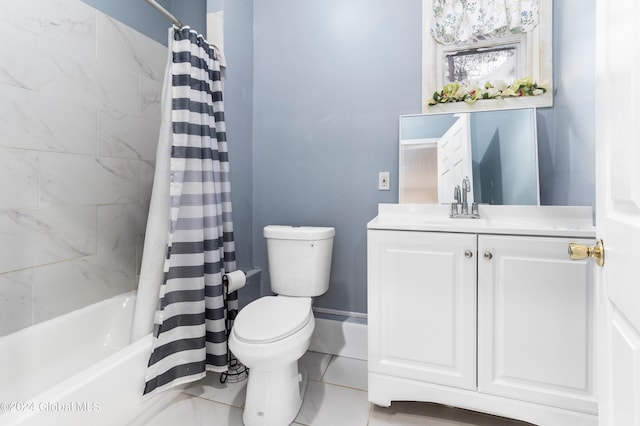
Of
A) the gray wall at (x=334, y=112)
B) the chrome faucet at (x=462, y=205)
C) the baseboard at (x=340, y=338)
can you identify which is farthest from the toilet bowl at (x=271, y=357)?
the chrome faucet at (x=462, y=205)

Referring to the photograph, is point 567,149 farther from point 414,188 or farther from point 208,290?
point 208,290

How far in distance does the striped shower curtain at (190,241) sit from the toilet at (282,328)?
25cm

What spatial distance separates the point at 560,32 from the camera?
1583 millimetres

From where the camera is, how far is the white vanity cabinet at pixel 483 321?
Answer: 1182 mm

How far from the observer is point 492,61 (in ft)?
5.78

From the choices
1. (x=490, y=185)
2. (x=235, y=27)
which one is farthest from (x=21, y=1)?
(x=490, y=185)

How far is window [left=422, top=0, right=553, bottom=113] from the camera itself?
1667 millimetres

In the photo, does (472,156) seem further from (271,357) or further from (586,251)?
(271,357)

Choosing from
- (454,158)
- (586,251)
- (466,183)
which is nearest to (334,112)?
(454,158)

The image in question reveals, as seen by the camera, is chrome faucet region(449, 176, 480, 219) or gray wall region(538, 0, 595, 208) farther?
chrome faucet region(449, 176, 480, 219)

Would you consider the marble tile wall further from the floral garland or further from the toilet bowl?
the floral garland

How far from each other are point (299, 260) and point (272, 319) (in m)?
0.43

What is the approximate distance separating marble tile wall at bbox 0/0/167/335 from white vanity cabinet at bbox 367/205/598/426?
5.05ft

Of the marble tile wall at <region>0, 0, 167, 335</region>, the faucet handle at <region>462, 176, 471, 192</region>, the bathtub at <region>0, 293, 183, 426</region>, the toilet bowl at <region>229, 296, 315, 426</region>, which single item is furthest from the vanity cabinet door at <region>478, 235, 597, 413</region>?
the marble tile wall at <region>0, 0, 167, 335</region>
